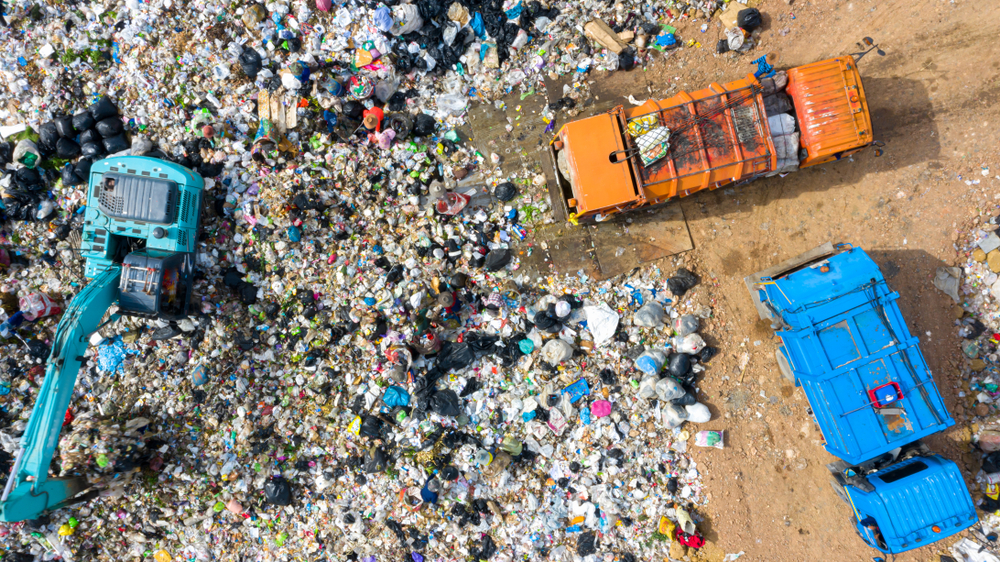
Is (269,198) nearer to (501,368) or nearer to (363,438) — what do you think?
(363,438)

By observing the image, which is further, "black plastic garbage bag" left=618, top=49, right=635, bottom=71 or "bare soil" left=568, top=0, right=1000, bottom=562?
"black plastic garbage bag" left=618, top=49, right=635, bottom=71

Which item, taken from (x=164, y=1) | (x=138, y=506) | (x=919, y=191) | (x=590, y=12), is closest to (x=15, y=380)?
(x=138, y=506)

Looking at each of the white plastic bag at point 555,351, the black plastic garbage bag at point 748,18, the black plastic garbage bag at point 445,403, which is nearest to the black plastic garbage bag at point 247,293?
the black plastic garbage bag at point 445,403

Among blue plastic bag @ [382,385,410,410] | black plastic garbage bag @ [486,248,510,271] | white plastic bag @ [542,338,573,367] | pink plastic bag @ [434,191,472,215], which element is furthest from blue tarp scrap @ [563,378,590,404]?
pink plastic bag @ [434,191,472,215]

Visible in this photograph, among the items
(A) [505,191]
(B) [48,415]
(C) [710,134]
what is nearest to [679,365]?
(C) [710,134]

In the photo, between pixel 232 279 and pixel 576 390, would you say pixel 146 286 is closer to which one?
pixel 232 279

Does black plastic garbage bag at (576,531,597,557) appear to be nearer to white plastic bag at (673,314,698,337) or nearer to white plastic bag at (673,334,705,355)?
white plastic bag at (673,334,705,355)

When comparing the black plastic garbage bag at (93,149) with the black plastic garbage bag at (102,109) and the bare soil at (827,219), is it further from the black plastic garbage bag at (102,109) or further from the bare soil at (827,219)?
the bare soil at (827,219)
